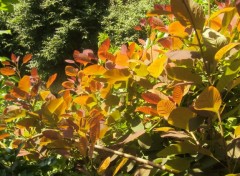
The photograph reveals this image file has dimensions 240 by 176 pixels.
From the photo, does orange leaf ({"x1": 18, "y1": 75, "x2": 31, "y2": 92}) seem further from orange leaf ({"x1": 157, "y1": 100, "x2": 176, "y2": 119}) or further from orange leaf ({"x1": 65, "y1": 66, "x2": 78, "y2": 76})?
orange leaf ({"x1": 157, "y1": 100, "x2": 176, "y2": 119})

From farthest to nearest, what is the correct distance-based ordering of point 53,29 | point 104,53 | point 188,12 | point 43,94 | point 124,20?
point 53,29, point 124,20, point 43,94, point 104,53, point 188,12

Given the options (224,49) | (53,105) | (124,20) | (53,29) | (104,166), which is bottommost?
(53,29)

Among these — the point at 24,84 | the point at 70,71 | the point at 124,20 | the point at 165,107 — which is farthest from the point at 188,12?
the point at 124,20

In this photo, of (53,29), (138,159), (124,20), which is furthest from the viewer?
(53,29)

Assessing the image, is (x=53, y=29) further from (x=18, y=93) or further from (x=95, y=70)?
(x=95, y=70)

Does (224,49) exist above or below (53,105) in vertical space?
above

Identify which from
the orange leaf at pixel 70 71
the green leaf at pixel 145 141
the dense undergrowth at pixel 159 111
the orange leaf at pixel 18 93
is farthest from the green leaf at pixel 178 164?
the orange leaf at pixel 70 71

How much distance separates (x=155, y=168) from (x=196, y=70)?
0.29m

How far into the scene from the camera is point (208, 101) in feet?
2.41

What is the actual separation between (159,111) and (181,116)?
0.19 ft

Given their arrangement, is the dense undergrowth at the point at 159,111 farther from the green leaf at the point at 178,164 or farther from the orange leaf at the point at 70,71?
the orange leaf at the point at 70,71

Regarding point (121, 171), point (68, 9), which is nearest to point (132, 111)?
point (121, 171)

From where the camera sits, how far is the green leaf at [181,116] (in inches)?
31.0

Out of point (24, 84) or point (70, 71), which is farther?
point (70, 71)
